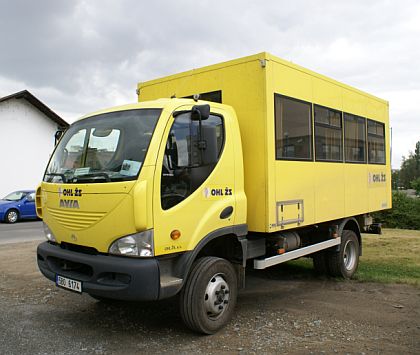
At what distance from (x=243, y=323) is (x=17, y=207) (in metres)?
15.9

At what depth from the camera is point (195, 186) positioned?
178 inches

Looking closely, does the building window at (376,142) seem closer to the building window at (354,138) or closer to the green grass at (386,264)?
the building window at (354,138)

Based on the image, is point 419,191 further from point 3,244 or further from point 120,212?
point 120,212

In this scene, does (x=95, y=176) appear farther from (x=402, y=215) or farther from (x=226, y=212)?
(x=402, y=215)

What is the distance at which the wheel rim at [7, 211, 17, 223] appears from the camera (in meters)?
18.0

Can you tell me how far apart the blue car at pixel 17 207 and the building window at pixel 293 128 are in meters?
15.7

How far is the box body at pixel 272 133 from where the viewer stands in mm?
5180

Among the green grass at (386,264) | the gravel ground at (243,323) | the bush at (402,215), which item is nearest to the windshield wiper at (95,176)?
the gravel ground at (243,323)

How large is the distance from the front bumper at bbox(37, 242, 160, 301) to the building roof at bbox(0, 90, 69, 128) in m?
21.3

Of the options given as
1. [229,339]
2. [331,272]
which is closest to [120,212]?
[229,339]

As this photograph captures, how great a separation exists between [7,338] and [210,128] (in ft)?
10.5

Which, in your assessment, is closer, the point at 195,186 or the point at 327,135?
the point at 195,186

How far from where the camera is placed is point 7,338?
4.58 metres

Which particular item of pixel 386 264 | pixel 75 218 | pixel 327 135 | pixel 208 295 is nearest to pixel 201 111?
pixel 75 218
